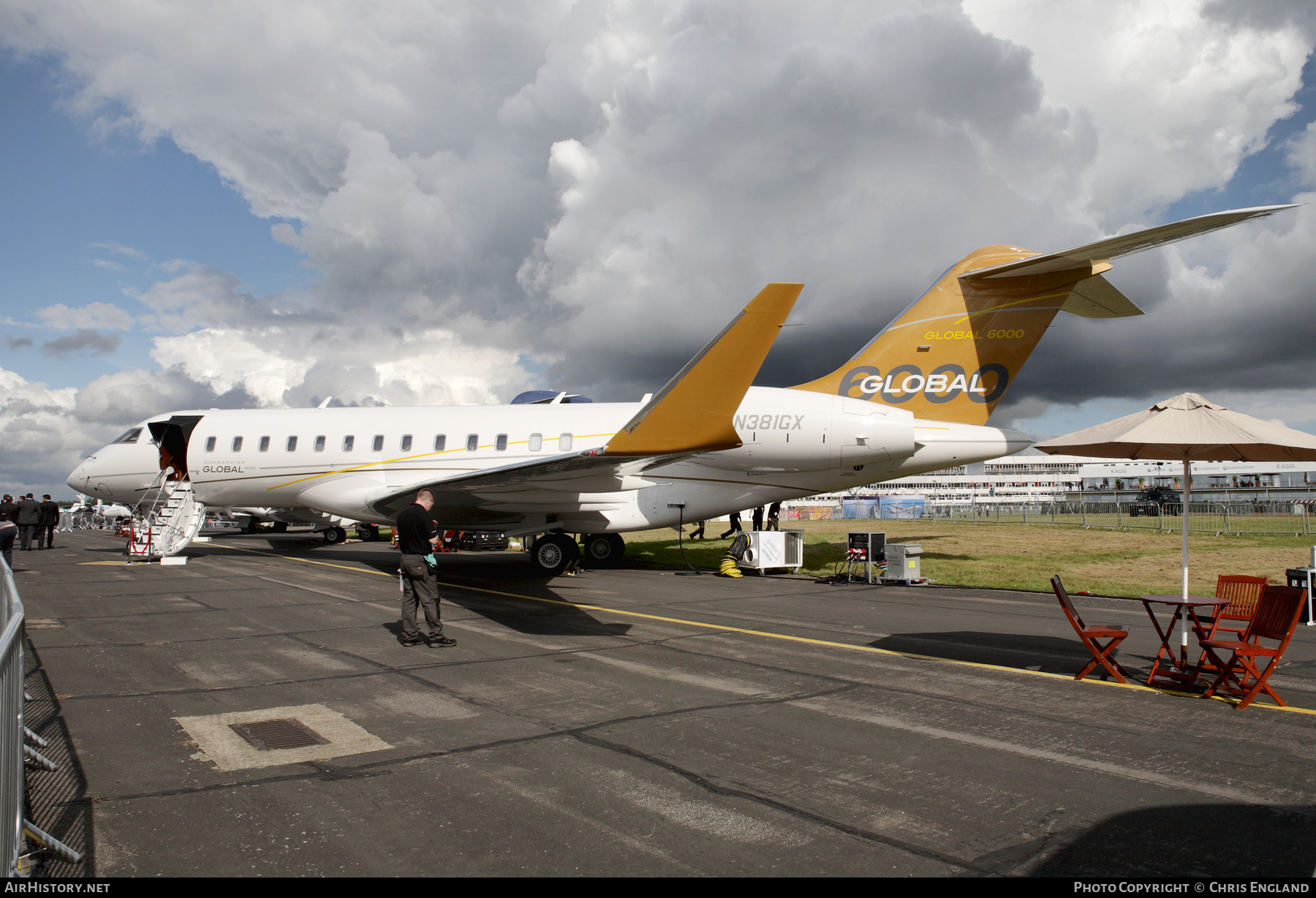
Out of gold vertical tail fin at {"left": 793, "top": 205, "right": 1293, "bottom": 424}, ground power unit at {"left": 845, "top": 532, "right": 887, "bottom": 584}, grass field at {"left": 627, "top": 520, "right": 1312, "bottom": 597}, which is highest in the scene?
gold vertical tail fin at {"left": 793, "top": 205, "right": 1293, "bottom": 424}

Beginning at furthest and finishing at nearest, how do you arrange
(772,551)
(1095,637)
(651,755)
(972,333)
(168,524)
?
(168,524) → (772,551) → (972,333) → (1095,637) → (651,755)

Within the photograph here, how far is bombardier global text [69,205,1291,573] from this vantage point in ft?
47.7

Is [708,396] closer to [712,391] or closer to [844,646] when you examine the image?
[712,391]

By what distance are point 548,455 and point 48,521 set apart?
67.9ft

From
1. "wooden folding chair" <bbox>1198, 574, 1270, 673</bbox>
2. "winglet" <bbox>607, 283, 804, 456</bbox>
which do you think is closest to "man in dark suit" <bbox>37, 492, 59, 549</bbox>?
"winglet" <bbox>607, 283, 804, 456</bbox>

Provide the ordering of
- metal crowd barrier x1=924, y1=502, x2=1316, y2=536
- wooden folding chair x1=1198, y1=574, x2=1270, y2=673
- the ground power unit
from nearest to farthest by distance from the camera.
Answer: wooden folding chair x1=1198, y1=574, x2=1270, y2=673 < the ground power unit < metal crowd barrier x1=924, y1=502, x2=1316, y2=536

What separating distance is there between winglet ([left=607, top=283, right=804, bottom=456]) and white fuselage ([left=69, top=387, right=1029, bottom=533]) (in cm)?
465

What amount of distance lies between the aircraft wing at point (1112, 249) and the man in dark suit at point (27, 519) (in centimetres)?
2886

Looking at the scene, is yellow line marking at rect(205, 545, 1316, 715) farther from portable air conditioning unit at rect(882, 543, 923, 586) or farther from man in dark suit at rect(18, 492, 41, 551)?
man in dark suit at rect(18, 492, 41, 551)

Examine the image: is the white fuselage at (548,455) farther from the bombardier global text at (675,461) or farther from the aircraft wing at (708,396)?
the aircraft wing at (708,396)

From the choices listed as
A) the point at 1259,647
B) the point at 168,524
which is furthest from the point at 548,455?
the point at 1259,647

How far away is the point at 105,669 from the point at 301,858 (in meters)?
5.27

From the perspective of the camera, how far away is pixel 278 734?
5.22 metres
